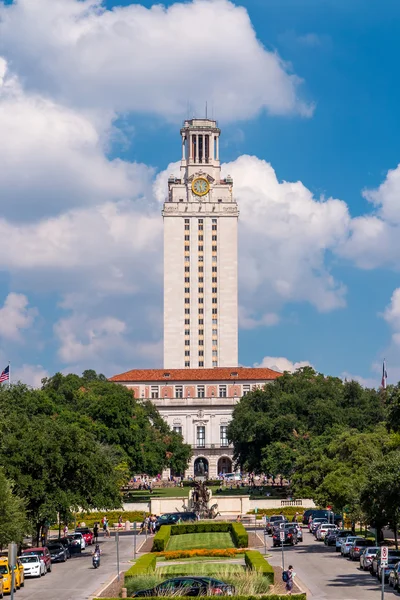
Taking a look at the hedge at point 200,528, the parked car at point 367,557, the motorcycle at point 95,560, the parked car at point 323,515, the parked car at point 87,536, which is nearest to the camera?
the parked car at point 367,557

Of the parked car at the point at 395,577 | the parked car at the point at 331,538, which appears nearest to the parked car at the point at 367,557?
the parked car at the point at 395,577

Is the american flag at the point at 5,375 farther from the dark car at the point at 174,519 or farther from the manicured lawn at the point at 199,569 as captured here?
the manicured lawn at the point at 199,569

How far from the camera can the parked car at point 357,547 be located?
198ft

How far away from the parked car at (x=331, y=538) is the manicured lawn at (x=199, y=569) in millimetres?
16353

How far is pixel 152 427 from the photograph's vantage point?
141000 millimetres

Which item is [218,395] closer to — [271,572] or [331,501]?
[331,501]

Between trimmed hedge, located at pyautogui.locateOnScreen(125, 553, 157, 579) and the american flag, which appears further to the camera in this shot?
the american flag

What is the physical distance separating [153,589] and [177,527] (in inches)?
1564

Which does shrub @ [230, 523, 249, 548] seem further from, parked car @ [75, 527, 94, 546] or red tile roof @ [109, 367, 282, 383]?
red tile roof @ [109, 367, 282, 383]

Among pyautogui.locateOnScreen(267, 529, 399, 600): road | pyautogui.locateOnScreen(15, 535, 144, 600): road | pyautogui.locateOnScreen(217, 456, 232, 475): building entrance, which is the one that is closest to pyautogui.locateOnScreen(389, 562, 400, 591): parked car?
pyautogui.locateOnScreen(267, 529, 399, 600): road

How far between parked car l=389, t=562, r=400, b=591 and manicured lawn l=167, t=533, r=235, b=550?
72.7 feet

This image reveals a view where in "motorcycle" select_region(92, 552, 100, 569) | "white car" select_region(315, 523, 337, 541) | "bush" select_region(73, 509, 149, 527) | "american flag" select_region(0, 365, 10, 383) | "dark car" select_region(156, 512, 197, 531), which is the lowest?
"motorcycle" select_region(92, 552, 100, 569)

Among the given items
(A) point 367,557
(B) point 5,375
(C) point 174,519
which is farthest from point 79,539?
(A) point 367,557

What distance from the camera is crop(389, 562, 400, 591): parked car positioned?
1827 inches
